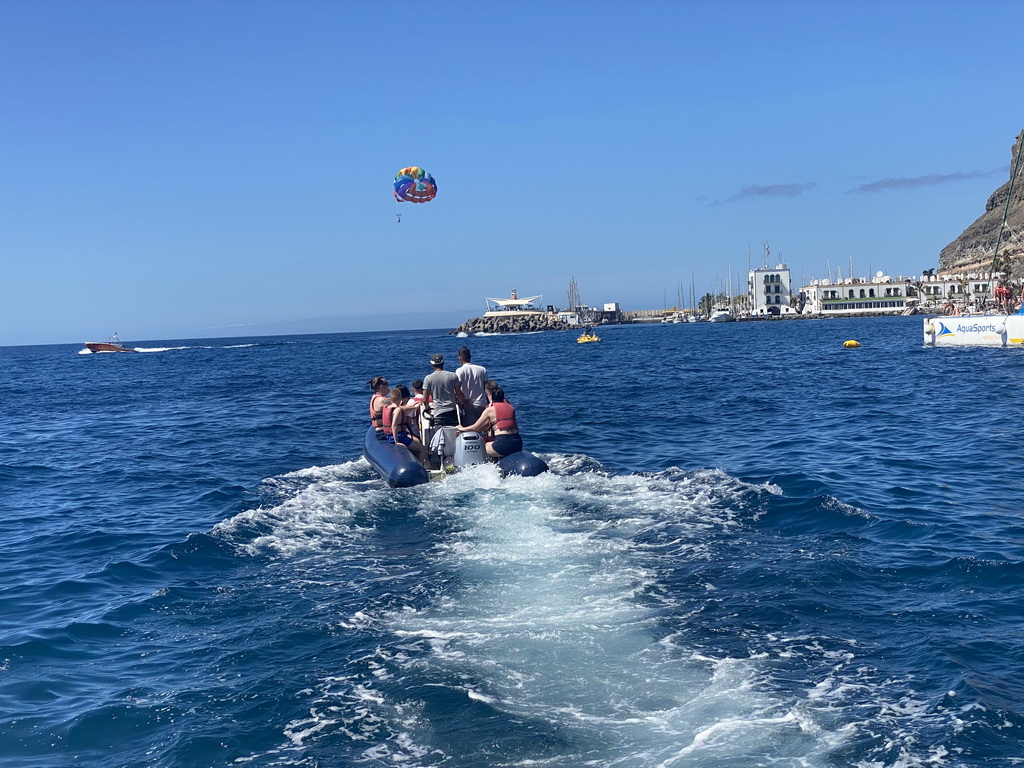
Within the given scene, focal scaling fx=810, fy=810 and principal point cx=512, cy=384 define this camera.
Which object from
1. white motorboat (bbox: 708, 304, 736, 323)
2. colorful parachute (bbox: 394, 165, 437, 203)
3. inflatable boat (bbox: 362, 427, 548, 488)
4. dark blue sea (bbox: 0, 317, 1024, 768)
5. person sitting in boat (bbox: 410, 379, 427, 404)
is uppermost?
colorful parachute (bbox: 394, 165, 437, 203)

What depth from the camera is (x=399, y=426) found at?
51.4ft

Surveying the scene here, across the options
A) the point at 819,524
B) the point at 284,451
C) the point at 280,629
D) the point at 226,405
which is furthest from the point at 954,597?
the point at 226,405

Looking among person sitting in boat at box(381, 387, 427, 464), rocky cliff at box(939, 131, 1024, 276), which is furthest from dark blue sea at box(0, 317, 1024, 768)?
rocky cliff at box(939, 131, 1024, 276)

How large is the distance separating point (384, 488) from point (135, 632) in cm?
628

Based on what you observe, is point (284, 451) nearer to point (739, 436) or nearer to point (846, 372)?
point (739, 436)

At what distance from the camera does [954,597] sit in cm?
845

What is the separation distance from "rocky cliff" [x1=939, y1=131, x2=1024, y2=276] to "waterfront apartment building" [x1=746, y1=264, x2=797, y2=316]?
27093mm

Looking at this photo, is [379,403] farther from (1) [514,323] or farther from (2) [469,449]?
(1) [514,323]

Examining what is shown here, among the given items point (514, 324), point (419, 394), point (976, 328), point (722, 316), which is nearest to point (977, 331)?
point (976, 328)

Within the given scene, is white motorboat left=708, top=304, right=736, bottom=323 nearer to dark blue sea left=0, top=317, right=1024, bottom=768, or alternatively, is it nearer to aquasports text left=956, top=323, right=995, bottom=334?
aquasports text left=956, top=323, right=995, bottom=334

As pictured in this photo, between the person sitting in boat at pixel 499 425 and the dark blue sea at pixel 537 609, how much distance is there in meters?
0.55

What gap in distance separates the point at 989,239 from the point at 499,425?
14862 cm

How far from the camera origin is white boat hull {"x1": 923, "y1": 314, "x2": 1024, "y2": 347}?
45.2m

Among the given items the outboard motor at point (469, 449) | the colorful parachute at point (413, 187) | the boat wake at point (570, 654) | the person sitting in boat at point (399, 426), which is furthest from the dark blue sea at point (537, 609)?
the colorful parachute at point (413, 187)
